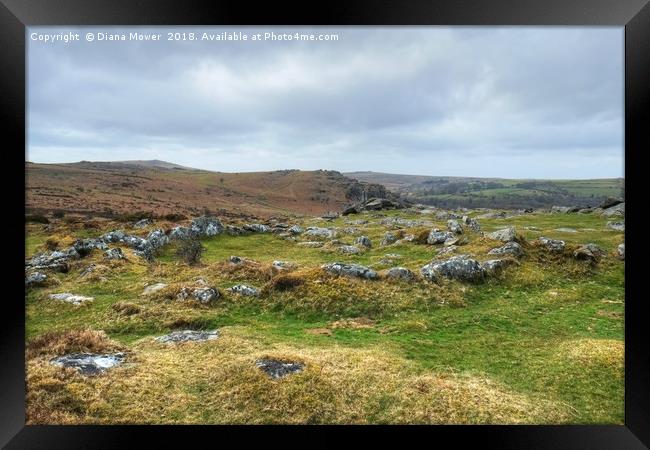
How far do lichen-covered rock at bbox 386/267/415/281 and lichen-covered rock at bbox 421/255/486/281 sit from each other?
2.53 ft

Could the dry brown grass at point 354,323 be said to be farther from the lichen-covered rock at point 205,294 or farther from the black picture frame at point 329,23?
the lichen-covered rock at point 205,294

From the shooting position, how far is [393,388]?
10.5 meters

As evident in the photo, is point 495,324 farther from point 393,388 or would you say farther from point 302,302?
point 302,302

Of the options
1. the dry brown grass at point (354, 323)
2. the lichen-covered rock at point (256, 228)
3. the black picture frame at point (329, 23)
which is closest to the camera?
the black picture frame at point (329, 23)

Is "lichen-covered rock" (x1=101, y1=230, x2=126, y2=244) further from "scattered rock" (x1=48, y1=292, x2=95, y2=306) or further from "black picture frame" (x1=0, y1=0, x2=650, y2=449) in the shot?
"black picture frame" (x1=0, y1=0, x2=650, y2=449)

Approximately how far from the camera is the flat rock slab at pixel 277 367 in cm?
1070

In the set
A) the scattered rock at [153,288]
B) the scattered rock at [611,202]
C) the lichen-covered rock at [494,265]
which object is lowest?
the scattered rock at [153,288]

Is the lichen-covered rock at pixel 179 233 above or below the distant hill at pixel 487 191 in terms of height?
below

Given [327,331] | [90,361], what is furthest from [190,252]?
[327,331]

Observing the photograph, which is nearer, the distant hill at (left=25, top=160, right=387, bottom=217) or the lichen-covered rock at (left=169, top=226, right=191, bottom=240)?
the lichen-covered rock at (left=169, top=226, right=191, bottom=240)

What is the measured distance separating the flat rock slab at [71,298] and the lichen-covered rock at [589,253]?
2689 centimetres

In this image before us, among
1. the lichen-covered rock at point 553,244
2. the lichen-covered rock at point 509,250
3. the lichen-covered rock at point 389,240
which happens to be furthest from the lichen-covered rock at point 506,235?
the lichen-covered rock at point 389,240

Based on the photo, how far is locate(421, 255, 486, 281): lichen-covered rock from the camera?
18.1 metres

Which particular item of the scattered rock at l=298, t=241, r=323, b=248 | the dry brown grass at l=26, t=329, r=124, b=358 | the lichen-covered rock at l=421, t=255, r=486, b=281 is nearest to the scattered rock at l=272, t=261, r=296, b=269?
the lichen-covered rock at l=421, t=255, r=486, b=281
